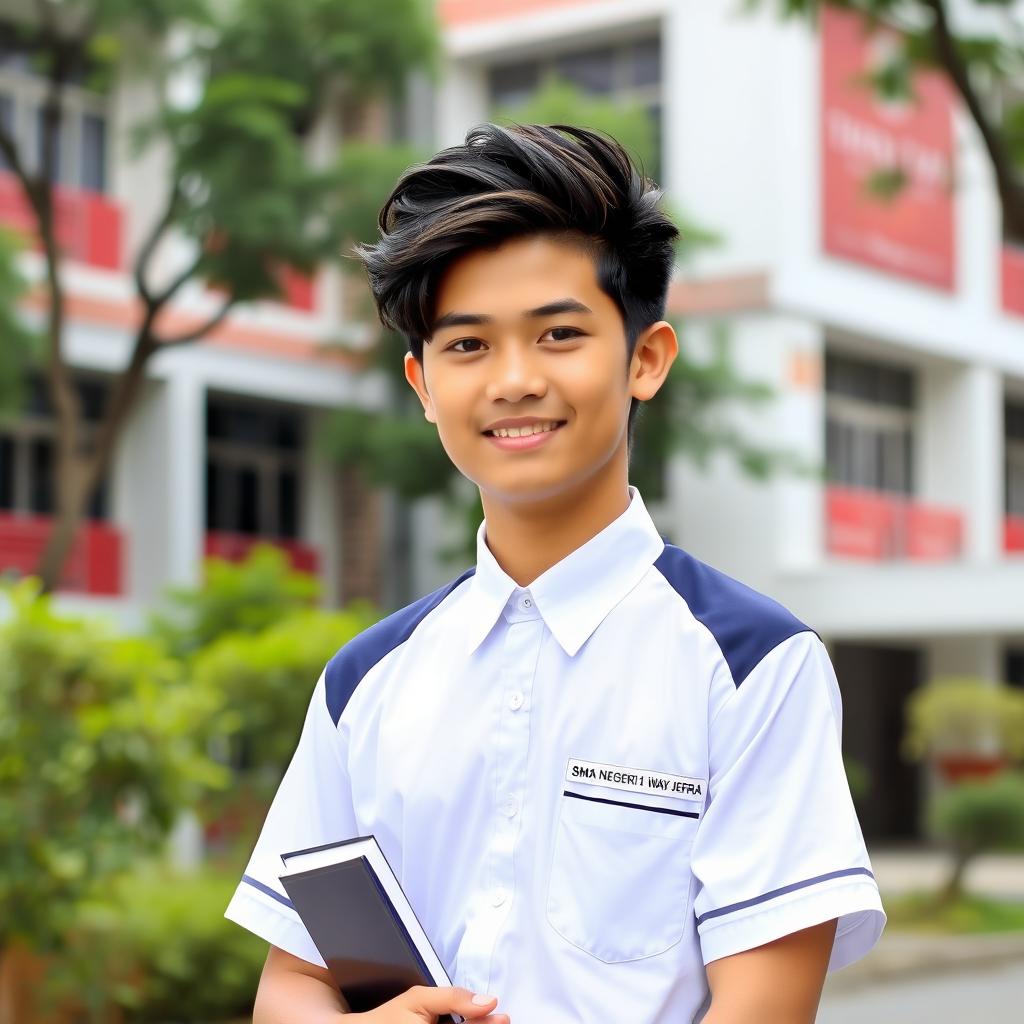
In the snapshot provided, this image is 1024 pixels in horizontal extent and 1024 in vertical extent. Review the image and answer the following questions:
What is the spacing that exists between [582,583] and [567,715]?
0.13 m

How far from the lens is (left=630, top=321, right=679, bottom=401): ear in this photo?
175 cm

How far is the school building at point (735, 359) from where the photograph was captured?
17.5m

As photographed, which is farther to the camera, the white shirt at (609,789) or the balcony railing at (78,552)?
the balcony railing at (78,552)

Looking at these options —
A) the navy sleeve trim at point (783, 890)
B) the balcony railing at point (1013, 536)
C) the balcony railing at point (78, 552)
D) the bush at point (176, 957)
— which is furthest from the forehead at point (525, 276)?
the balcony railing at point (1013, 536)

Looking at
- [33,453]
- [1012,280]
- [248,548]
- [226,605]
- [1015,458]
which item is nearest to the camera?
[226,605]

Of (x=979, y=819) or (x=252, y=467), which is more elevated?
(x=252, y=467)

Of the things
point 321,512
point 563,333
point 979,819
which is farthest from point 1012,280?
point 563,333

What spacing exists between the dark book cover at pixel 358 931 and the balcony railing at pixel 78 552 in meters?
15.2

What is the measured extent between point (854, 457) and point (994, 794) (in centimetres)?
844

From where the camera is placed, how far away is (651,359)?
5.79ft

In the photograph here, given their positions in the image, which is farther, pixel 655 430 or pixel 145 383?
pixel 145 383

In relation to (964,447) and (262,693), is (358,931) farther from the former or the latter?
(964,447)

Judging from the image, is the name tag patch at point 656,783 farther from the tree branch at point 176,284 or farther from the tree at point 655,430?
the tree at point 655,430

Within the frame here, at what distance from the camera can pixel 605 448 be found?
168 cm
